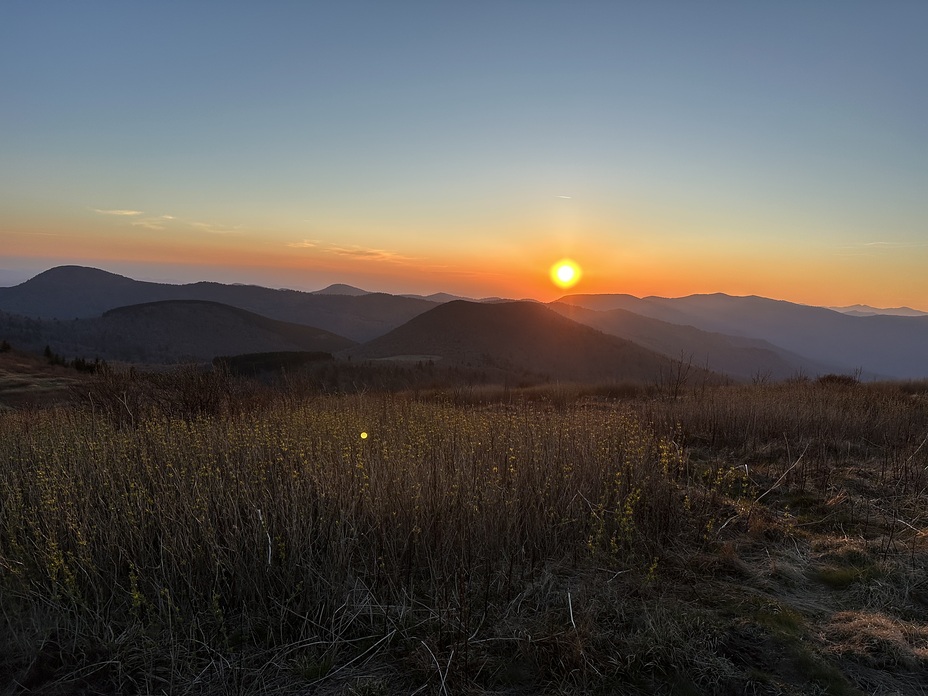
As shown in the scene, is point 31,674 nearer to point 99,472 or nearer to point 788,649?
point 99,472

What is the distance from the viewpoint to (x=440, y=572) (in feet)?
11.7

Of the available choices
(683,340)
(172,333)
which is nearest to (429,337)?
(172,333)

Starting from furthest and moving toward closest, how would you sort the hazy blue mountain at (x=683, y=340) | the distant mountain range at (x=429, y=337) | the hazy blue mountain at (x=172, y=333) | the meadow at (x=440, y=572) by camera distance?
the hazy blue mountain at (x=683, y=340)
the hazy blue mountain at (x=172, y=333)
the distant mountain range at (x=429, y=337)
the meadow at (x=440, y=572)

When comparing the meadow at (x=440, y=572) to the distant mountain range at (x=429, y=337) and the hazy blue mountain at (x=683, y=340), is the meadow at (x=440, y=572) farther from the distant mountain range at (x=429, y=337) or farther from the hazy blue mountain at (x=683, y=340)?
the hazy blue mountain at (x=683, y=340)

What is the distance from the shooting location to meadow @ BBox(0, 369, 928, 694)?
2.73m

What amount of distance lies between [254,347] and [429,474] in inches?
4639

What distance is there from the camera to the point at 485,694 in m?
2.55

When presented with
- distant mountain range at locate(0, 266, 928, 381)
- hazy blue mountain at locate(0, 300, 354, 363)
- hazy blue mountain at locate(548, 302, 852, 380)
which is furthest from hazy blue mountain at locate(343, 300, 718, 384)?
hazy blue mountain at locate(548, 302, 852, 380)

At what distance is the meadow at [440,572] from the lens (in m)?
2.73

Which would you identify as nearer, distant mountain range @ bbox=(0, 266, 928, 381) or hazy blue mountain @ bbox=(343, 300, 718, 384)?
hazy blue mountain @ bbox=(343, 300, 718, 384)

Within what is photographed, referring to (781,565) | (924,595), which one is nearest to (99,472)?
(781,565)

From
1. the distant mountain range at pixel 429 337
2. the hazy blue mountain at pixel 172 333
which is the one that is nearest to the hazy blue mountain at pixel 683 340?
the distant mountain range at pixel 429 337

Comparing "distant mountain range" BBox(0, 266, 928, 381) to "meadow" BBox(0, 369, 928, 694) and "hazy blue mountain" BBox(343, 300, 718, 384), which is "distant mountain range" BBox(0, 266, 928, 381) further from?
"meadow" BBox(0, 369, 928, 694)

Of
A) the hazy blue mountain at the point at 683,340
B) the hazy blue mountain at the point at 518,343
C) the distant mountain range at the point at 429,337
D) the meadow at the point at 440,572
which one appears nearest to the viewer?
the meadow at the point at 440,572
